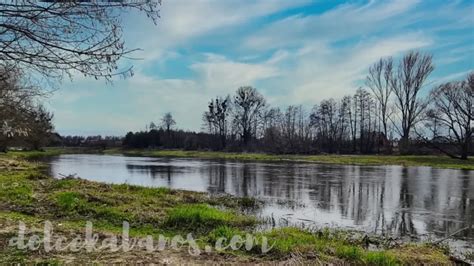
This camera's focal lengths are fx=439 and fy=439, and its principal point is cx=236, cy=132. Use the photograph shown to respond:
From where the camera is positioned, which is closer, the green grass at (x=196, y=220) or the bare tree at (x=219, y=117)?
the green grass at (x=196, y=220)

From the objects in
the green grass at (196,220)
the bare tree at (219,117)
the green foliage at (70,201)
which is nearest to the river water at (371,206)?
the green grass at (196,220)

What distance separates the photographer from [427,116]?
6194 centimetres

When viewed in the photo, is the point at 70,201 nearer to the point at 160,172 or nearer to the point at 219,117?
the point at 160,172

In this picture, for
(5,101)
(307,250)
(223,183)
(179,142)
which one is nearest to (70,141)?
(179,142)

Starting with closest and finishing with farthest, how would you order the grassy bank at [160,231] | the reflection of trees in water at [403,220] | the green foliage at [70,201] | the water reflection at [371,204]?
the grassy bank at [160,231] → the green foliage at [70,201] → the reflection of trees in water at [403,220] → the water reflection at [371,204]

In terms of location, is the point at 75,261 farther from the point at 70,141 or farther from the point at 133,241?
the point at 70,141

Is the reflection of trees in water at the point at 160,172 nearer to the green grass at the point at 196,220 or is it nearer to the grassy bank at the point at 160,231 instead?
the grassy bank at the point at 160,231

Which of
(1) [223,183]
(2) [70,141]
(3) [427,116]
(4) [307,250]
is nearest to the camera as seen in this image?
(4) [307,250]

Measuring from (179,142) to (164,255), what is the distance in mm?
94491

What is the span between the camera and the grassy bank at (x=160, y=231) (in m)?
Answer: 5.98

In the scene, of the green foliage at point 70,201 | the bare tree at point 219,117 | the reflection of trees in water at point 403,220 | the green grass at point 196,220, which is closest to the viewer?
the green grass at point 196,220

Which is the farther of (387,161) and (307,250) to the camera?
(387,161)

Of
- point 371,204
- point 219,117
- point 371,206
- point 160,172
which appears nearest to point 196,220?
point 371,206

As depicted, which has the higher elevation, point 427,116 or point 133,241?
point 427,116
